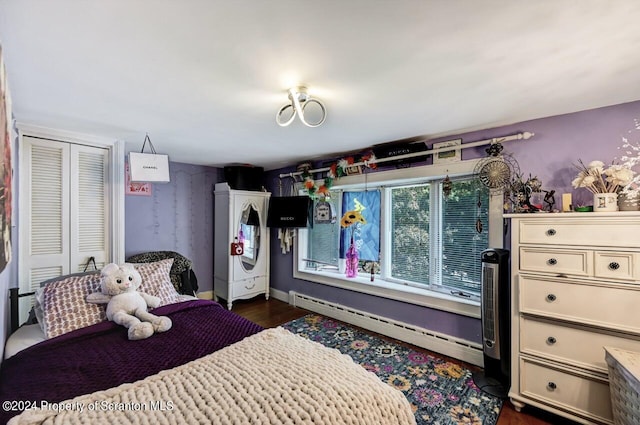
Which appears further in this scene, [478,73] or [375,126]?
[375,126]

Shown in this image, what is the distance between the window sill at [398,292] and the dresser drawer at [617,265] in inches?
38.4

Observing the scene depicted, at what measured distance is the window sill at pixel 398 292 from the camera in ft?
8.09

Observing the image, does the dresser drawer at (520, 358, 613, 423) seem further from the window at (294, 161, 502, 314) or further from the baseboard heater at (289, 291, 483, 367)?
the window at (294, 161, 502, 314)

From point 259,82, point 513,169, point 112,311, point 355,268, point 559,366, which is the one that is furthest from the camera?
point 355,268

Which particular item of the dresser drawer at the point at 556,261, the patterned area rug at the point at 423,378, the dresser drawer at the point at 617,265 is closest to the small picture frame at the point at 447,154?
the dresser drawer at the point at 556,261

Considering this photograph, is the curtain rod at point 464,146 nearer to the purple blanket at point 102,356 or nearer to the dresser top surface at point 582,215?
the dresser top surface at point 582,215

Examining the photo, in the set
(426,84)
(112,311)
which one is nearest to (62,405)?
(112,311)

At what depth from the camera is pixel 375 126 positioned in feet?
7.63

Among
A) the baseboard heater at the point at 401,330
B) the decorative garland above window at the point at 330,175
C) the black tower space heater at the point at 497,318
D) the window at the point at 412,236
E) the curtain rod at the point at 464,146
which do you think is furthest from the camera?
the decorative garland above window at the point at 330,175

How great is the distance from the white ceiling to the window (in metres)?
0.83

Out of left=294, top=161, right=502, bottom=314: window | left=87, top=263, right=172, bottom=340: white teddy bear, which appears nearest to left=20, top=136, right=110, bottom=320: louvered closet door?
left=87, top=263, right=172, bottom=340: white teddy bear

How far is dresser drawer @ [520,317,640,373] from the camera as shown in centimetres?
158

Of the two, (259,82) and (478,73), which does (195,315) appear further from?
(478,73)

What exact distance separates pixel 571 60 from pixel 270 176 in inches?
150
